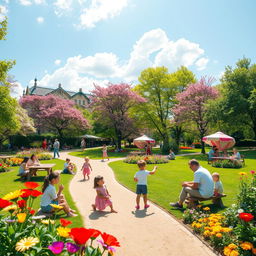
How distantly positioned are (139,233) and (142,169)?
232 centimetres

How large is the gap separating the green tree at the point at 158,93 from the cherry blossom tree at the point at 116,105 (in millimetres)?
1937

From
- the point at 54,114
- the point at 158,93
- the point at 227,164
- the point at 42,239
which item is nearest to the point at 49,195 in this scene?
the point at 42,239

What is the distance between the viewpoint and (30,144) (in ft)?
132

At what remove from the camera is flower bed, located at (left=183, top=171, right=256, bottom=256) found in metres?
3.64

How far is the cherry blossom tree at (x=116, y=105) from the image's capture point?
112ft

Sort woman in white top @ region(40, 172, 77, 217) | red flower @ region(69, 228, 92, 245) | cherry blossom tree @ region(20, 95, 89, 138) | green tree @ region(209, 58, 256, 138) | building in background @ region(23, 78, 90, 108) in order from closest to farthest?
red flower @ region(69, 228, 92, 245)
woman in white top @ region(40, 172, 77, 217)
green tree @ region(209, 58, 256, 138)
cherry blossom tree @ region(20, 95, 89, 138)
building in background @ region(23, 78, 90, 108)

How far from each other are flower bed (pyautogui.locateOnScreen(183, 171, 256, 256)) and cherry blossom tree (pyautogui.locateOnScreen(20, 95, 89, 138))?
130ft

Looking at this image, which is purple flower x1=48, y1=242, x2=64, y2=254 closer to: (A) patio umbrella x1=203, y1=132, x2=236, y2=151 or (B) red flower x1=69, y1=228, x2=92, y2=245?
(B) red flower x1=69, y1=228, x2=92, y2=245

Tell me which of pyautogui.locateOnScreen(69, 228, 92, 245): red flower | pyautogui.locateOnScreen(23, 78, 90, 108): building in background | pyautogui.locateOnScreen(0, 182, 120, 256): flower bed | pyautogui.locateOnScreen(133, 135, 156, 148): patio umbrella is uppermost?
pyautogui.locateOnScreen(23, 78, 90, 108): building in background

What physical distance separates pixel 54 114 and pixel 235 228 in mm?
41162

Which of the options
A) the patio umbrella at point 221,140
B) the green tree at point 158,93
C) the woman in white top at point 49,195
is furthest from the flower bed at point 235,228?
the green tree at point 158,93

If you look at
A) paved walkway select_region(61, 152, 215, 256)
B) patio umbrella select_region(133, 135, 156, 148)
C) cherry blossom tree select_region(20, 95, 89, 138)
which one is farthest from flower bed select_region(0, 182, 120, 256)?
cherry blossom tree select_region(20, 95, 89, 138)

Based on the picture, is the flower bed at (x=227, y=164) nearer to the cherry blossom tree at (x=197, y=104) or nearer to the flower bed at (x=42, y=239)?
the cherry blossom tree at (x=197, y=104)

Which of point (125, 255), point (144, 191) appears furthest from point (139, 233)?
point (144, 191)
